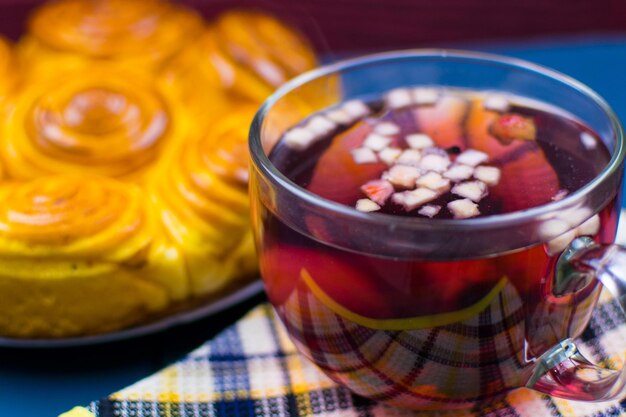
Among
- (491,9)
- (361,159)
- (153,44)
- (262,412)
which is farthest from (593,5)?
(262,412)

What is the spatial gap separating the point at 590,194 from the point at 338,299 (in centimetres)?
24

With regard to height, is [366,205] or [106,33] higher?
[366,205]

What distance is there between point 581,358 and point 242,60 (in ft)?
2.34

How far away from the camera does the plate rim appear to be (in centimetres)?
105

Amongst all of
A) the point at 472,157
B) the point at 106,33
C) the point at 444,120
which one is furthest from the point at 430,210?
the point at 106,33

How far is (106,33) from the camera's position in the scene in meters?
1.37

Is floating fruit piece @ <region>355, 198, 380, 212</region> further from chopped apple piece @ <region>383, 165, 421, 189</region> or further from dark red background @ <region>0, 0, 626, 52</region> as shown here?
dark red background @ <region>0, 0, 626, 52</region>

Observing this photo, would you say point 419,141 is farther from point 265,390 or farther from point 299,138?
point 265,390

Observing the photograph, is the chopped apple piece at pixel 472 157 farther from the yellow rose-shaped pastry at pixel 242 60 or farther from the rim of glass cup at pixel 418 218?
the yellow rose-shaped pastry at pixel 242 60

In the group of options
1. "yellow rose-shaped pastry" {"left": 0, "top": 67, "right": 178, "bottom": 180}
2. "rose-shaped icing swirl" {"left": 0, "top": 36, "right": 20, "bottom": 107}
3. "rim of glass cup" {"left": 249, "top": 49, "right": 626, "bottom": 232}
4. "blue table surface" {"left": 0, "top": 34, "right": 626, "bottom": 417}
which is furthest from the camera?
"rose-shaped icing swirl" {"left": 0, "top": 36, "right": 20, "bottom": 107}

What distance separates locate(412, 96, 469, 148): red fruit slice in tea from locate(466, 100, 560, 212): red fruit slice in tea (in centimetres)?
1

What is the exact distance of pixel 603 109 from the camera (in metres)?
0.92

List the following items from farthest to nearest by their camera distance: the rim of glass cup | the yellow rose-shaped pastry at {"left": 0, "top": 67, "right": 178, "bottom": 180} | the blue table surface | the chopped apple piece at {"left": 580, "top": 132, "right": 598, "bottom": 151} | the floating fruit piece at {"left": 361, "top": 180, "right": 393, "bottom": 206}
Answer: the yellow rose-shaped pastry at {"left": 0, "top": 67, "right": 178, "bottom": 180}
the blue table surface
the chopped apple piece at {"left": 580, "top": 132, "right": 598, "bottom": 151}
the floating fruit piece at {"left": 361, "top": 180, "right": 393, "bottom": 206}
the rim of glass cup

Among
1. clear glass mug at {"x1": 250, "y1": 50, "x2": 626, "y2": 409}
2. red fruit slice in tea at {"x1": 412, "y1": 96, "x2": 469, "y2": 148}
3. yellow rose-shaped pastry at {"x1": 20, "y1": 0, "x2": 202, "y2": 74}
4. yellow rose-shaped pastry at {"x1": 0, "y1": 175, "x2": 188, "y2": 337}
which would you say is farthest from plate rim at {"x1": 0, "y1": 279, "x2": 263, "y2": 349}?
yellow rose-shaped pastry at {"x1": 20, "y1": 0, "x2": 202, "y2": 74}
